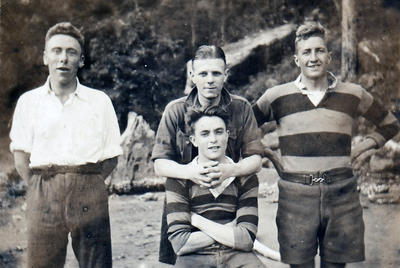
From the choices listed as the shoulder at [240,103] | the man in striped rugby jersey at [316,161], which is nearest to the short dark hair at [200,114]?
the shoulder at [240,103]

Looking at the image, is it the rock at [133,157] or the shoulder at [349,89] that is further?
the rock at [133,157]

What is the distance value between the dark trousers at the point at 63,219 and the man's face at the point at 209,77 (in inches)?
29.0

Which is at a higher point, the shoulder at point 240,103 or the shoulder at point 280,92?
the shoulder at point 280,92

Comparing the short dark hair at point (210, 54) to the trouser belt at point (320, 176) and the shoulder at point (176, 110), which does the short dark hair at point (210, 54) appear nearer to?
the shoulder at point (176, 110)

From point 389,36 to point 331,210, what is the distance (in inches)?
50.6

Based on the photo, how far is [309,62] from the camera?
10.0 ft

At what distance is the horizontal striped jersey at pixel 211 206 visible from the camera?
2.93 metres

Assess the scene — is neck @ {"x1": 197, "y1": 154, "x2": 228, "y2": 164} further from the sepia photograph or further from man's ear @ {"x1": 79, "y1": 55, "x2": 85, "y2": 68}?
man's ear @ {"x1": 79, "y1": 55, "x2": 85, "y2": 68}

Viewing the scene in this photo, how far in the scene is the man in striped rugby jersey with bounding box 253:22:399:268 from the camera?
9.78 ft

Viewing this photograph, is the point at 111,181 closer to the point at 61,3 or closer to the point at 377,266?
the point at 61,3

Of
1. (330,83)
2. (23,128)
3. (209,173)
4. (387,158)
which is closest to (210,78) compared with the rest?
(209,173)

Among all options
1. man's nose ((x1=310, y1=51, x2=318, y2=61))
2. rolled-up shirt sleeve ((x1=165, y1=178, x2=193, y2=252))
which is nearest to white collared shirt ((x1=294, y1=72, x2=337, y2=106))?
man's nose ((x1=310, y1=51, x2=318, y2=61))

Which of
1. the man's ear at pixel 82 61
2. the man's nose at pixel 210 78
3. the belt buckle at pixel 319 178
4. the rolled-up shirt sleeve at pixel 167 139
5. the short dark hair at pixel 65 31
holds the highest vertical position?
the short dark hair at pixel 65 31

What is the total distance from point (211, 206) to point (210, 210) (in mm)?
22
